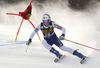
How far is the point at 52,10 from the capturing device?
2194 cm

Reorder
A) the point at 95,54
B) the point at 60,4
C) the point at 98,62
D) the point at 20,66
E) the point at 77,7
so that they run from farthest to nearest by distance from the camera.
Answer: the point at 77,7, the point at 60,4, the point at 95,54, the point at 98,62, the point at 20,66

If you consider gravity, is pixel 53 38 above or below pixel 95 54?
above

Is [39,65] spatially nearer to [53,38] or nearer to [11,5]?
[53,38]

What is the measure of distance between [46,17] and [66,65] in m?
1.32

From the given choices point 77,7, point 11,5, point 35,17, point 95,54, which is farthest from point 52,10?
point 95,54

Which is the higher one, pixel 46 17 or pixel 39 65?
pixel 46 17

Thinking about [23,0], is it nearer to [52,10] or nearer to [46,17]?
[52,10]

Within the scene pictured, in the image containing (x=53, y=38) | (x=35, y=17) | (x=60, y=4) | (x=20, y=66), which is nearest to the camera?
(x=20, y=66)

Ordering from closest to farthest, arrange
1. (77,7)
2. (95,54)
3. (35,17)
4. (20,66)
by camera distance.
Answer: (20,66) < (95,54) < (35,17) < (77,7)

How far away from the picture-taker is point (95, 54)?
14.8 ft

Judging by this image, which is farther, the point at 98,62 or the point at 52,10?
the point at 52,10

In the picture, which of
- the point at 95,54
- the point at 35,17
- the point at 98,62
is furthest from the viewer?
the point at 35,17

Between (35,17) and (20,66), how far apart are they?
18232 millimetres

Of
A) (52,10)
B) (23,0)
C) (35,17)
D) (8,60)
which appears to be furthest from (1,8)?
(8,60)
